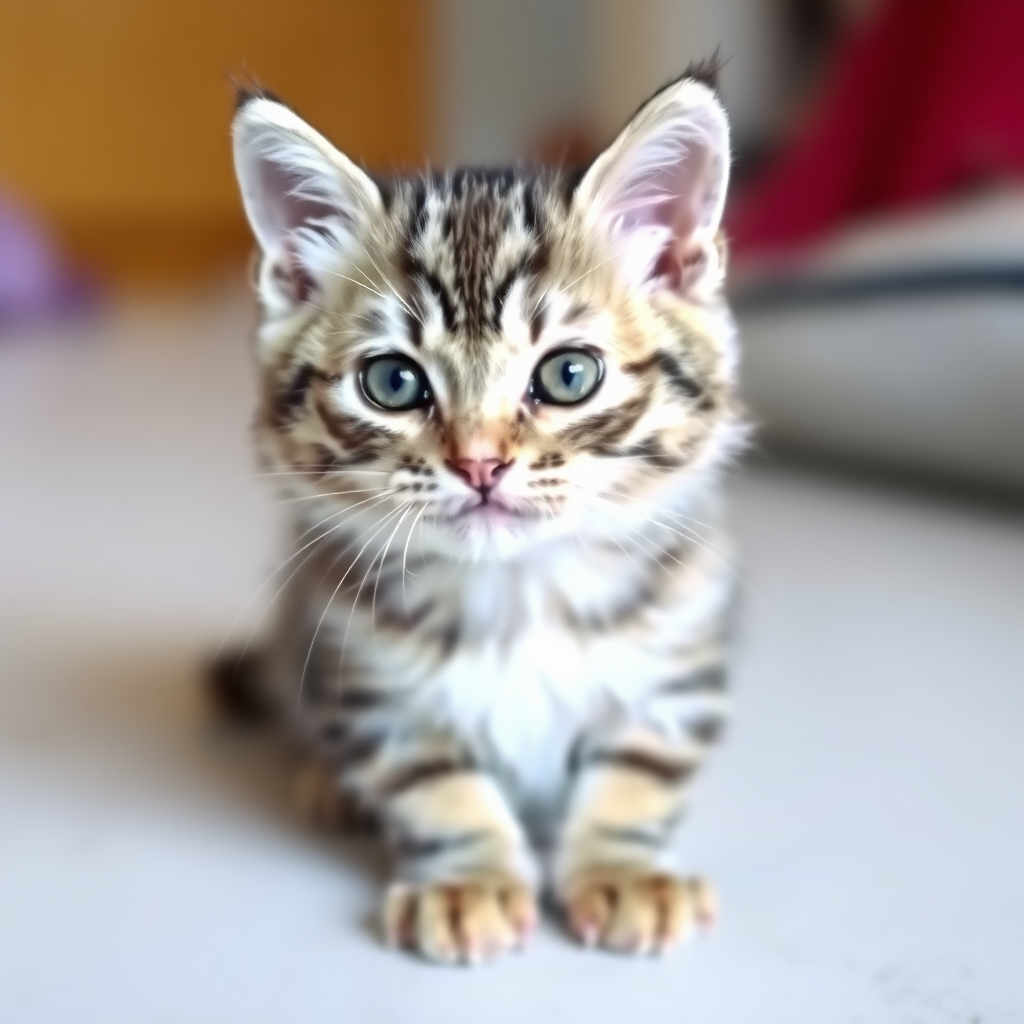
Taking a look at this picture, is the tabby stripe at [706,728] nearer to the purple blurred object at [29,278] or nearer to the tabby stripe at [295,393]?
the tabby stripe at [295,393]

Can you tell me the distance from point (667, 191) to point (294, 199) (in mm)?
248

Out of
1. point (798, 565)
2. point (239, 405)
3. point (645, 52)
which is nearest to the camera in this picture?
point (798, 565)

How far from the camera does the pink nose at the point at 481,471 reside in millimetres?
Answer: 720

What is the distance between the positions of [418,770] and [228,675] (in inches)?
12.7

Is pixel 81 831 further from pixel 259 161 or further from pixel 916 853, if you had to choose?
pixel 916 853

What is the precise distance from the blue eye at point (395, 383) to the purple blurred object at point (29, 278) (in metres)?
2.42

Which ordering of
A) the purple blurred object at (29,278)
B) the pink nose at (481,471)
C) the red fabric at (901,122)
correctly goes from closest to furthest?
the pink nose at (481,471), the red fabric at (901,122), the purple blurred object at (29,278)

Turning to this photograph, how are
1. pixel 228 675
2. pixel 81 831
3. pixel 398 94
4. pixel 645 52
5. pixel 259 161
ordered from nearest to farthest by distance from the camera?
pixel 259 161 < pixel 81 831 < pixel 228 675 < pixel 645 52 < pixel 398 94

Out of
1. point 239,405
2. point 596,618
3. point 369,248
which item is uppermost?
point 369,248

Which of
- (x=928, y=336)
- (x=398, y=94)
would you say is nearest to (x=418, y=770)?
(x=928, y=336)

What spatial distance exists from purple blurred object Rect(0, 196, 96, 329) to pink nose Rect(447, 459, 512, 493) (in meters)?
2.51

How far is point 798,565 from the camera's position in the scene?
4.89 feet

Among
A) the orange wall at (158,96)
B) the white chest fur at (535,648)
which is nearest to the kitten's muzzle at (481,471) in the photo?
the white chest fur at (535,648)

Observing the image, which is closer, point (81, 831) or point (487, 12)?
point (81, 831)
